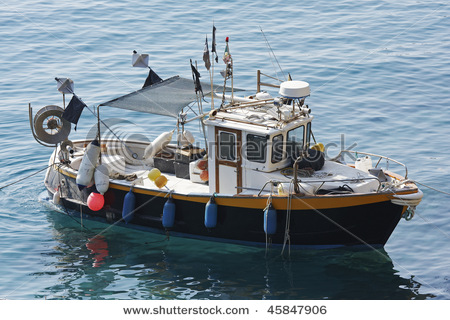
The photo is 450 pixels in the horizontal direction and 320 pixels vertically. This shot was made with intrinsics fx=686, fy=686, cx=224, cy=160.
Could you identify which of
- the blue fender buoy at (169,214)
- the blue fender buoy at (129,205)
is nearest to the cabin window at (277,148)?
the blue fender buoy at (169,214)

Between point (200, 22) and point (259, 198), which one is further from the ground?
point (200, 22)

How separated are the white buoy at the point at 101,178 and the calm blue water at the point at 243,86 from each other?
1340 millimetres

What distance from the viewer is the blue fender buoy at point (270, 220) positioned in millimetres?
15383

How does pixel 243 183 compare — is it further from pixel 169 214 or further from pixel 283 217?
pixel 169 214

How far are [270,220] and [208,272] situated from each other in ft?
6.20

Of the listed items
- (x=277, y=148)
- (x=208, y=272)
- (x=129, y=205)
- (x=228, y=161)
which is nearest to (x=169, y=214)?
(x=129, y=205)

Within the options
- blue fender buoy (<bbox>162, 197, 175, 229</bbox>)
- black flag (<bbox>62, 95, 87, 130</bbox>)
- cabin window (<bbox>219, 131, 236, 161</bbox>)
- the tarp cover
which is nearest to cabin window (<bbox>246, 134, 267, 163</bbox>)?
cabin window (<bbox>219, 131, 236, 161</bbox>)

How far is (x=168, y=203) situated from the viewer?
16.5 m

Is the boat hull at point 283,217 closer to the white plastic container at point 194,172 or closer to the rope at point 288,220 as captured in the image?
the rope at point 288,220

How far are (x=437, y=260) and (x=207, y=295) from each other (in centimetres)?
559

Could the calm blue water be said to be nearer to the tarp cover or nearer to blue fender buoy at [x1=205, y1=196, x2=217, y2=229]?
blue fender buoy at [x1=205, y1=196, x2=217, y2=229]

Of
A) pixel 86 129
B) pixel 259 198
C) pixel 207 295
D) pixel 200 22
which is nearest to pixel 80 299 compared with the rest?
pixel 207 295

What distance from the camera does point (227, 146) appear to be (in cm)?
1606
